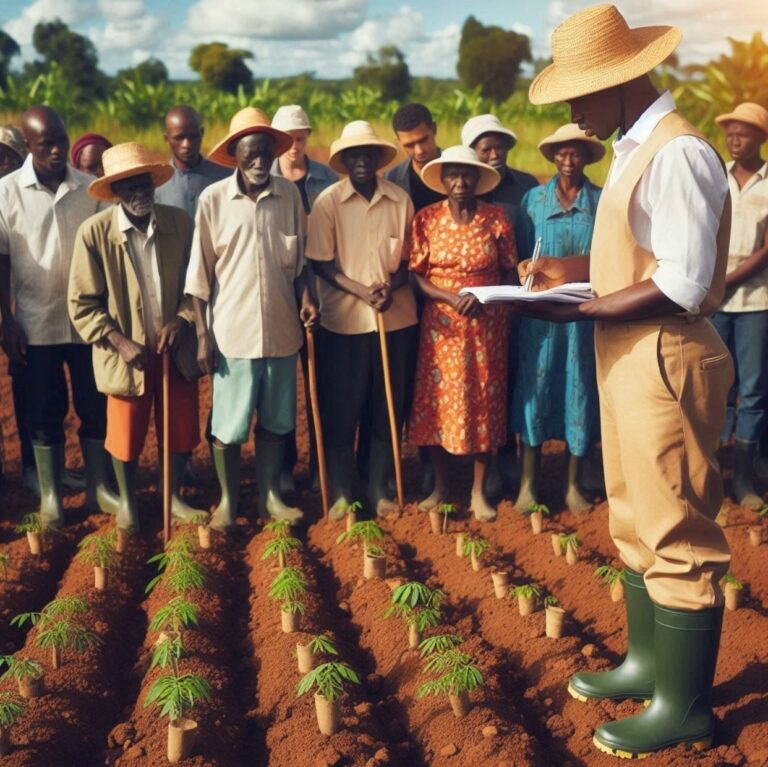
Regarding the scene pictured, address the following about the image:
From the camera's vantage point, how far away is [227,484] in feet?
19.3

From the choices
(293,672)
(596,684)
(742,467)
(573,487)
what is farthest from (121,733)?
(742,467)

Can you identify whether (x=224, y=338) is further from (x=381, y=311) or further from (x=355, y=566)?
(x=355, y=566)

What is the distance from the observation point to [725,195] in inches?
124

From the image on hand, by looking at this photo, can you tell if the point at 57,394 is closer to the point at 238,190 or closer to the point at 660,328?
the point at 238,190

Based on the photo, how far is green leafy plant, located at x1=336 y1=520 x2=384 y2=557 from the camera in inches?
204

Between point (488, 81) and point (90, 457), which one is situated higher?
point (488, 81)

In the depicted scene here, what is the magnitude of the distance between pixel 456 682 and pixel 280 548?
5.41ft

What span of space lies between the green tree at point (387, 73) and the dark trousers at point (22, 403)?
139ft

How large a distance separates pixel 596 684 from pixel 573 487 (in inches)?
89.5

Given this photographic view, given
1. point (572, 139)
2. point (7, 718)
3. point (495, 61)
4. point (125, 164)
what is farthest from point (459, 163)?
point (495, 61)

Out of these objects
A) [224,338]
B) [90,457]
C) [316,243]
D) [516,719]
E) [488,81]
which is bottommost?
[516,719]

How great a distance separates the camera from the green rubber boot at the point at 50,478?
5.98 m

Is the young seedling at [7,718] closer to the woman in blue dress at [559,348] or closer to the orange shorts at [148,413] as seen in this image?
the orange shorts at [148,413]

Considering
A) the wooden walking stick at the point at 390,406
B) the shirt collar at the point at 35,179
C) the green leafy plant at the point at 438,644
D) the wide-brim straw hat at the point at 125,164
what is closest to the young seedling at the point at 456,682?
the green leafy plant at the point at 438,644
